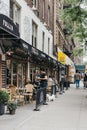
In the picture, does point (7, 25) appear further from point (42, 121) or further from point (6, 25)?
point (42, 121)

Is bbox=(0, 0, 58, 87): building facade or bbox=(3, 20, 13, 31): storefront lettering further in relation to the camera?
bbox=(0, 0, 58, 87): building facade

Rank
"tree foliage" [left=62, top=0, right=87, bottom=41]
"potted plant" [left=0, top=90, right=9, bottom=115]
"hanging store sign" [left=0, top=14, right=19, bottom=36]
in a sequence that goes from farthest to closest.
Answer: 1. "tree foliage" [left=62, top=0, right=87, bottom=41]
2. "potted plant" [left=0, top=90, right=9, bottom=115]
3. "hanging store sign" [left=0, top=14, right=19, bottom=36]

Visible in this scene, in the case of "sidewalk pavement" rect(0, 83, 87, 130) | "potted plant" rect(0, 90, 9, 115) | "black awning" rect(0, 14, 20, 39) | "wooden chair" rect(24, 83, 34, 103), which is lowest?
"sidewalk pavement" rect(0, 83, 87, 130)

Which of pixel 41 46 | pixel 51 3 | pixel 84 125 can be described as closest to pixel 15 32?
pixel 84 125

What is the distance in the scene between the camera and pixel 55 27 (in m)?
43.8

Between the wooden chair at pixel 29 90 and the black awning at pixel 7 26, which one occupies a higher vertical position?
the black awning at pixel 7 26

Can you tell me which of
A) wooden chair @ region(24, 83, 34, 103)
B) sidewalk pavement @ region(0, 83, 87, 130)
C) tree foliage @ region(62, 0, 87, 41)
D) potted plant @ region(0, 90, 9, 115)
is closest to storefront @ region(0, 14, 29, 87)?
wooden chair @ region(24, 83, 34, 103)

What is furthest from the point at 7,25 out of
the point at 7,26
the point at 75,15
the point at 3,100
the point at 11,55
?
the point at 75,15

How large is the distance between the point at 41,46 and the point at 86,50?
17.5 ft

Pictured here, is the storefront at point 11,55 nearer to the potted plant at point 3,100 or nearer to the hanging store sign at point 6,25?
the hanging store sign at point 6,25

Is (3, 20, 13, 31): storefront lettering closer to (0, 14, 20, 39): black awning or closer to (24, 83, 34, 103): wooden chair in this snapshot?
(0, 14, 20, 39): black awning

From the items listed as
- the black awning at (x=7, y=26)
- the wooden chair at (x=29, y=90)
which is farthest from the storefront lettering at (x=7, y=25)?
the wooden chair at (x=29, y=90)

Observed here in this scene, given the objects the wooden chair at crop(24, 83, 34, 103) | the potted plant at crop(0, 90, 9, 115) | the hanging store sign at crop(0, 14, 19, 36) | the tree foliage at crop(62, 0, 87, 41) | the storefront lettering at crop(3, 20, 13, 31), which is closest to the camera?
the hanging store sign at crop(0, 14, 19, 36)

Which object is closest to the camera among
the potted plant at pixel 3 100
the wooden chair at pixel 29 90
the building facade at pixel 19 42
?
the potted plant at pixel 3 100
